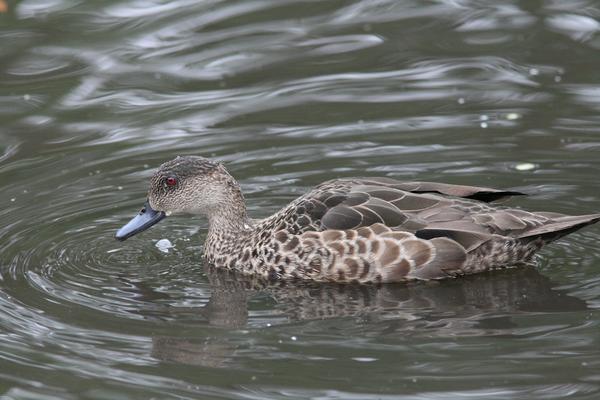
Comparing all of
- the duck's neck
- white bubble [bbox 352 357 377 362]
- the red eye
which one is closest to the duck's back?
the duck's neck

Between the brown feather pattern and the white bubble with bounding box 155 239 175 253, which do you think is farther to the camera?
the white bubble with bounding box 155 239 175 253

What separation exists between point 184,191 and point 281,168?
68.5 inches

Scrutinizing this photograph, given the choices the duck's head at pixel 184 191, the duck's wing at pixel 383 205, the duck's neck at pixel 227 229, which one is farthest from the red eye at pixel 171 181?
the duck's wing at pixel 383 205

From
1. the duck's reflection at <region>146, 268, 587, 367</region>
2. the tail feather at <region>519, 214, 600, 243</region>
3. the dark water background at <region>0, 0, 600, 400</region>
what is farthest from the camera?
the tail feather at <region>519, 214, 600, 243</region>

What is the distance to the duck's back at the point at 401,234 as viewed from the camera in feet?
33.0

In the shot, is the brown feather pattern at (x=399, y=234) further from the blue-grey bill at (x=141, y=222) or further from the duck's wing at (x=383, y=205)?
the blue-grey bill at (x=141, y=222)

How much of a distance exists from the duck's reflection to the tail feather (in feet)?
1.03

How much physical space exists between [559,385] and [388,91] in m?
6.27

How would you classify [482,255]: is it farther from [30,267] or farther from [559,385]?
[30,267]

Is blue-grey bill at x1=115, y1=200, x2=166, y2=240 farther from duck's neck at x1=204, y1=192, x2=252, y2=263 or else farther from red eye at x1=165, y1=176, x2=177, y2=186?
duck's neck at x1=204, y1=192, x2=252, y2=263

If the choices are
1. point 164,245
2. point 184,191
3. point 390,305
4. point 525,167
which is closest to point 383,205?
point 390,305

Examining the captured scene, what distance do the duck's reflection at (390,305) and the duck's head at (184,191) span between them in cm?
69

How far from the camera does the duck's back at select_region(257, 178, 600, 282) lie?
33.0 ft

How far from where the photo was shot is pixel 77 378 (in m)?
8.41
